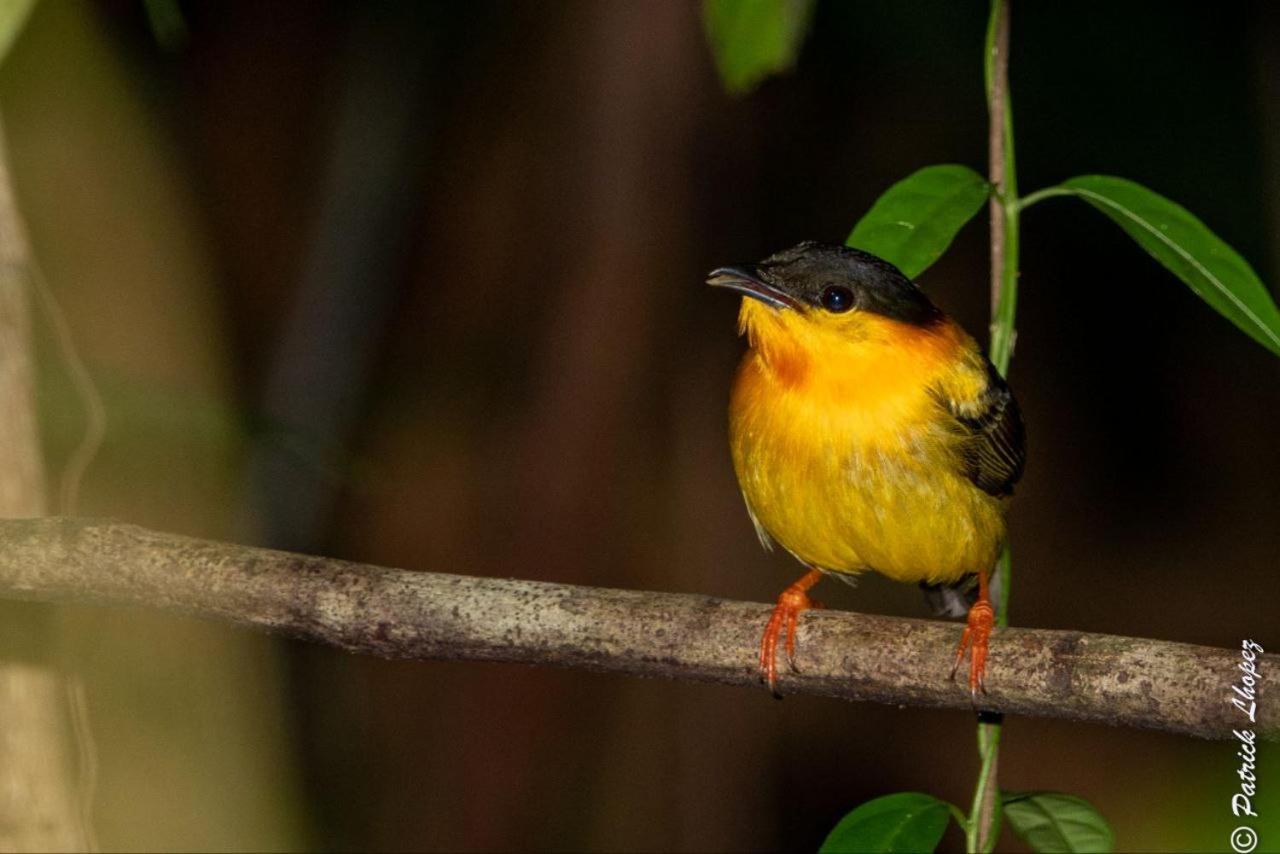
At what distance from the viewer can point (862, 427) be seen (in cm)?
284

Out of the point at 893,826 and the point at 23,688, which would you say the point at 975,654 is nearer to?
the point at 893,826

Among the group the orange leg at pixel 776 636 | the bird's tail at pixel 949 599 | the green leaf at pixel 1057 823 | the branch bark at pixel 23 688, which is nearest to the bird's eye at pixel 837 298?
the orange leg at pixel 776 636

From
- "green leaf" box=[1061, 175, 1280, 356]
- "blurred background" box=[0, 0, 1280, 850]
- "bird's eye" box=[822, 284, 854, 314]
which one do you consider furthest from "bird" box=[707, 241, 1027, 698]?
"blurred background" box=[0, 0, 1280, 850]

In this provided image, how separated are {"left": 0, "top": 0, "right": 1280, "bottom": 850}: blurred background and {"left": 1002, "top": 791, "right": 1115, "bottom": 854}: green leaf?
2.78 metres

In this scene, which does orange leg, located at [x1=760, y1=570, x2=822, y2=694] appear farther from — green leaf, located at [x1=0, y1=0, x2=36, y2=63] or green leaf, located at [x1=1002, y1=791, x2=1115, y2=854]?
green leaf, located at [x1=0, y1=0, x2=36, y2=63]

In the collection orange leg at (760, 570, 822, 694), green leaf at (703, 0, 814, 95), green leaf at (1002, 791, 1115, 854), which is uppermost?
green leaf at (703, 0, 814, 95)

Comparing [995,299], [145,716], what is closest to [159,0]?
[995,299]

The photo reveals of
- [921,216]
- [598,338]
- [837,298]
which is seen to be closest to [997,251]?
[921,216]

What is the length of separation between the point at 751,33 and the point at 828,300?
109cm

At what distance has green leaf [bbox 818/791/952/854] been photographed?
203 cm

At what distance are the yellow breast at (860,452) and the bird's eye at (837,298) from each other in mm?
29

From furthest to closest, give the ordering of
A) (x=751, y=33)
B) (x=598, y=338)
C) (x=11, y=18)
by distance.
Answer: (x=598, y=338), (x=751, y=33), (x=11, y=18)

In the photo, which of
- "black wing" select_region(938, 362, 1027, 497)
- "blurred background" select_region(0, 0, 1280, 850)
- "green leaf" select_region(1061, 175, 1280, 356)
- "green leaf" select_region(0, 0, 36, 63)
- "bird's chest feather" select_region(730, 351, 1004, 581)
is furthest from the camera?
"blurred background" select_region(0, 0, 1280, 850)

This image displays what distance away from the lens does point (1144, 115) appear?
5.71 metres
